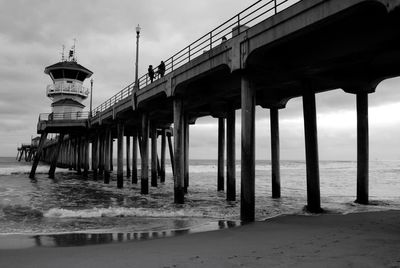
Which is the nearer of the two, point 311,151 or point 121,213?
point 311,151

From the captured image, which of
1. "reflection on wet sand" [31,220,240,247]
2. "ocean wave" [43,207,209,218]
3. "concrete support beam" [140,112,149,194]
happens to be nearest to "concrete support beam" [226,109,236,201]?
"ocean wave" [43,207,209,218]

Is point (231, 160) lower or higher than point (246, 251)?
higher

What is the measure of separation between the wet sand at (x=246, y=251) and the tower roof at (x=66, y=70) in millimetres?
35031

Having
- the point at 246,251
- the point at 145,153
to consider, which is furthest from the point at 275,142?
the point at 246,251

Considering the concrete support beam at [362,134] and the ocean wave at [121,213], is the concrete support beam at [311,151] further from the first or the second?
the ocean wave at [121,213]

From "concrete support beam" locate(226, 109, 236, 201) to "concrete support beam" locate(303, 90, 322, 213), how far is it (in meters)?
5.34

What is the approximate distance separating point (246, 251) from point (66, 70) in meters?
37.6

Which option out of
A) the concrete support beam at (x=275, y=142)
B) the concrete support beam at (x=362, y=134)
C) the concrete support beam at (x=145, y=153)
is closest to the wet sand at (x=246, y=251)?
the concrete support beam at (x=362, y=134)

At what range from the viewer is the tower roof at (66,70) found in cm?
3925

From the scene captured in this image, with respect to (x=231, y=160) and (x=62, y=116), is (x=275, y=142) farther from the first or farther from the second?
(x=62, y=116)

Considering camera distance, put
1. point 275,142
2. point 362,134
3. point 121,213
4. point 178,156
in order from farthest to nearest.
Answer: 1. point 275,142
2. point 178,156
3. point 362,134
4. point 121,213

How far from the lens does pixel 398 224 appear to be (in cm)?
962

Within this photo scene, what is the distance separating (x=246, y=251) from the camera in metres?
6.75

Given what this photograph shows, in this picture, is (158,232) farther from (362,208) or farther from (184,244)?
(362,208)
